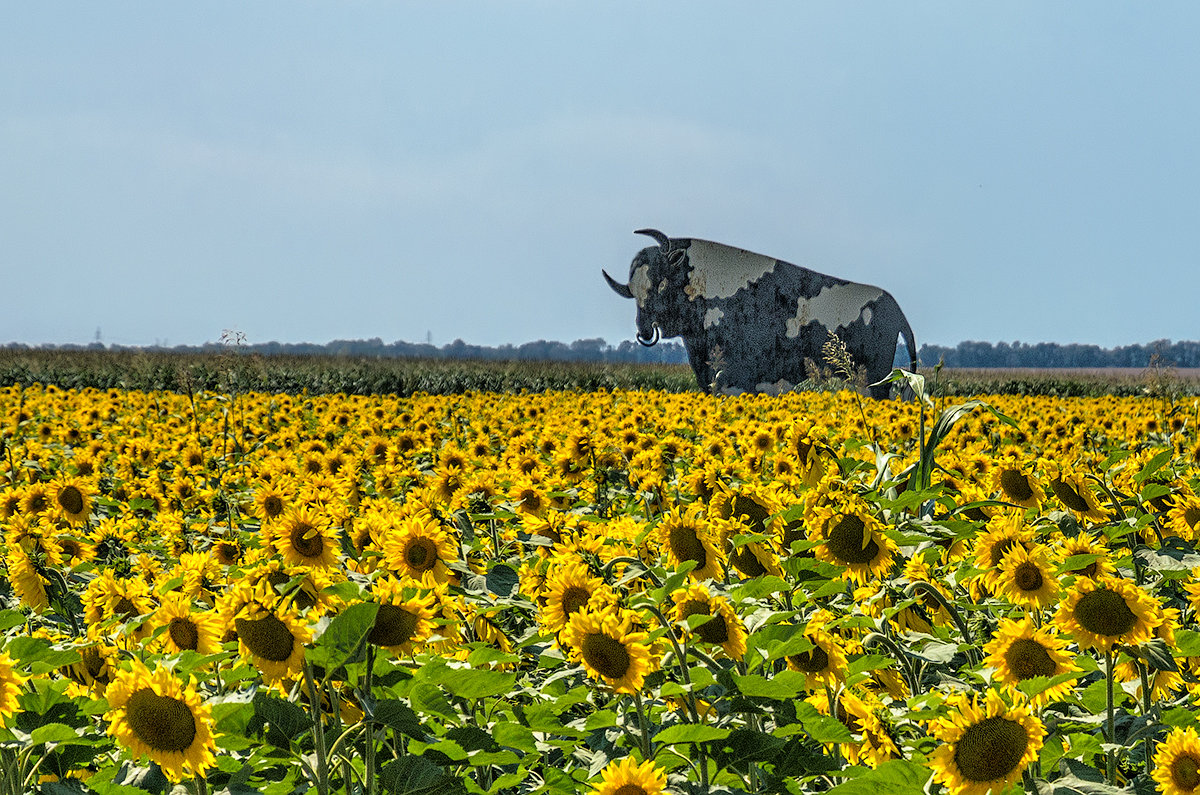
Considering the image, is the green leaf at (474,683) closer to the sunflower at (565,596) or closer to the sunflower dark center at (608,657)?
the sunflower dark center at (608,657)

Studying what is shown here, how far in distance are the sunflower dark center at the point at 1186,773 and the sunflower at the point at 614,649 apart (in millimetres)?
1030

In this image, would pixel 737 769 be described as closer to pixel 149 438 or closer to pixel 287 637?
pixel 287 637

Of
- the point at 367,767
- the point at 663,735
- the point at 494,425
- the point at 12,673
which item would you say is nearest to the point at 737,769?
the point at 663,735

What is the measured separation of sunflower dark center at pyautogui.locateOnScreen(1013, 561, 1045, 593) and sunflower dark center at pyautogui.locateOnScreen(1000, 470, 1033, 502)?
49.1 inches

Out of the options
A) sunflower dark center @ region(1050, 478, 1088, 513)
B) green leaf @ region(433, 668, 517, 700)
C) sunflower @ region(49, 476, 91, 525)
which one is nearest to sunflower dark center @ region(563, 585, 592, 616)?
green leaf @ region(433, 668, 517, 700)

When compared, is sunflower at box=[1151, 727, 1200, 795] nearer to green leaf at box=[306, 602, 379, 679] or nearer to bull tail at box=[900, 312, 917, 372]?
green leaf at box=[306, 602, 379, 679]

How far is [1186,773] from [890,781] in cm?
62

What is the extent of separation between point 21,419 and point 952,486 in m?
8.58

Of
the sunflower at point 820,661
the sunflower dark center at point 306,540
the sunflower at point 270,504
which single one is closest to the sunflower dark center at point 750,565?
the sunflower at point 820,661

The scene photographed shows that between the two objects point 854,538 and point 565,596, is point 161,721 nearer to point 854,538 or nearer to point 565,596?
point 565,596

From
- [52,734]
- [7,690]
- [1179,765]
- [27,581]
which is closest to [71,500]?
[27,581]

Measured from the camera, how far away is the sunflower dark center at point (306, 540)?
262cm

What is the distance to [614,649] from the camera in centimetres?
194

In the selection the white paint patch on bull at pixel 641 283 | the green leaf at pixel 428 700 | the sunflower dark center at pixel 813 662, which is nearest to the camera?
the green leaf at pixel 428 700
